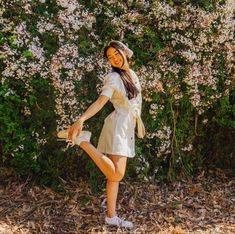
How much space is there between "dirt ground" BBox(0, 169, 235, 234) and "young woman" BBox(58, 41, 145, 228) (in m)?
0.40

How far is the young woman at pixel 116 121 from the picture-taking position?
4.27 metres

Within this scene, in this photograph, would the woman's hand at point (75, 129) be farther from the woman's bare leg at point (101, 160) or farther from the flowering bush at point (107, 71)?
the flowering bush at point (107, 71)

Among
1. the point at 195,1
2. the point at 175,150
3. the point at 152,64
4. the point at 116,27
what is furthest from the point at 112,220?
the point at 195,1

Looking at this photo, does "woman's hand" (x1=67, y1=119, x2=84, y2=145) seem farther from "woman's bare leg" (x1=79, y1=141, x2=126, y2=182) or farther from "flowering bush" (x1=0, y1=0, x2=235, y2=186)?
"flowering bush" (x1=0, y1=0, x2=235, y2=186)

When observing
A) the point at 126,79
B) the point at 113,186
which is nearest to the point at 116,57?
the point at 126,79

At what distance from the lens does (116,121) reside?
440 cm

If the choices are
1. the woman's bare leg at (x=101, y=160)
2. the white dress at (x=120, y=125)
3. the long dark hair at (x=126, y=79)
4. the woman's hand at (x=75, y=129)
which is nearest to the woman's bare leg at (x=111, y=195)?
the woman's bare leg at (x=101, y=160)

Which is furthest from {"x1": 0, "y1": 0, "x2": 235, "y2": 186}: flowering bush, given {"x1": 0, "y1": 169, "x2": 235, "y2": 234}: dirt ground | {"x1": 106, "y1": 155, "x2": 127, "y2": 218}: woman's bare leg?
{"x1": 106, "y1": 155, "x2": 127, "y2": 218}: woman's bare leg

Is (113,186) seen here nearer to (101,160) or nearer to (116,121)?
(101,160)

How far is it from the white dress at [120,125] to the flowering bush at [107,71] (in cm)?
63

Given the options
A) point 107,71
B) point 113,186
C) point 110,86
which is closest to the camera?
point 110,86

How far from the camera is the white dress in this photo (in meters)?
4.34

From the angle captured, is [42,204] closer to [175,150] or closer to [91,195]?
[91,195]

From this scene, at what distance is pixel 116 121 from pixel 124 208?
Result: 3.68 feet
